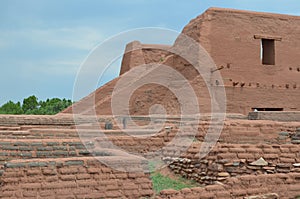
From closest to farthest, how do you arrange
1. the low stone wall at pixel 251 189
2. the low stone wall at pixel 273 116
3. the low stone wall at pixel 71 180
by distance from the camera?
the low stone wall at pixel 71 180 → the low stone wall at pixel 251 189 → the low stone wall at pixel 273 116

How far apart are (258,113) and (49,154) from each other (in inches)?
244

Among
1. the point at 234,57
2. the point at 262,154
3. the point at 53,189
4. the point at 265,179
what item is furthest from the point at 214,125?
the point at 234,57

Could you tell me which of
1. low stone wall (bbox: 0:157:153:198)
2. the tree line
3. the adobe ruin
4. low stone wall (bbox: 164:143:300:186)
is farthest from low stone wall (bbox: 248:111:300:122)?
the tree line

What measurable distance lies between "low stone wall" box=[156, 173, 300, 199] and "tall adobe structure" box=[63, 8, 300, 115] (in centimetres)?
906

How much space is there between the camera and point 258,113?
10578mm

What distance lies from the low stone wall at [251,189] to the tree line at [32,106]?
2850 cm

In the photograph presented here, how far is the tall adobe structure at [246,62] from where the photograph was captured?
16.0 meters

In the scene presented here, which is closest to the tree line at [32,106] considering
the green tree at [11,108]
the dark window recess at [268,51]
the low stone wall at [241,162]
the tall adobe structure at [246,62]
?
the green tree at [11,108]

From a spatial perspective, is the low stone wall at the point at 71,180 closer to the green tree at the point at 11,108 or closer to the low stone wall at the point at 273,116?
the low stone wall at the point at 273,116

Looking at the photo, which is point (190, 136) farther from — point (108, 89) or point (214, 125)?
point (108, 89)

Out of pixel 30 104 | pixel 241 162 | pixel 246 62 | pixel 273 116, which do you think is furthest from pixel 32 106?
pixel 241 162

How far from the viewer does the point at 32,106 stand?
115 ft

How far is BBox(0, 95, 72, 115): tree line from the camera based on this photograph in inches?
1314

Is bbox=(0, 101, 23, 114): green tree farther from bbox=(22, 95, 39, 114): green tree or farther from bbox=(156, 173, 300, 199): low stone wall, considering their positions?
bbox=(156, 173, 300, 199): low stone wall
